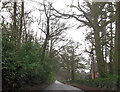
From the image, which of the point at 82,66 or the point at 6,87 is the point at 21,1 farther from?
the point at 82,66

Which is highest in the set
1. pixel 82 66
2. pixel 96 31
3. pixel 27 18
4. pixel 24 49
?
pixel 27 18

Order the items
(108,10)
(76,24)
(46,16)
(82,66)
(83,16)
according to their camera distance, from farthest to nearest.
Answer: (82,66), (46,16), (76,24), (83,16), (108,10)

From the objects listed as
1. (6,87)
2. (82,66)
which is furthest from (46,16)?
(82,66)

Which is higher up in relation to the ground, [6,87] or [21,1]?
[21,1]

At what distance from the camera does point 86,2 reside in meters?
20.8

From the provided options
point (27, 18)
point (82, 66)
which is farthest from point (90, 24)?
point (82, 66)

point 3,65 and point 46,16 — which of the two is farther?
point 46,16

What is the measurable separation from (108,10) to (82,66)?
102ft

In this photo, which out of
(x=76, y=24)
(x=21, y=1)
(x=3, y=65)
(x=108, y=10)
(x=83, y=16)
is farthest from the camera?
(x=76, y=24)

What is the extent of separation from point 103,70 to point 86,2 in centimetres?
735

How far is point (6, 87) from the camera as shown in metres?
9.32

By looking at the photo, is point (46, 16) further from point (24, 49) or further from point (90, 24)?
point (24, 49)

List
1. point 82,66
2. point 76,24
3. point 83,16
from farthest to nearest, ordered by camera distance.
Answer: point 82,66 < point 76,24 < point 83,16

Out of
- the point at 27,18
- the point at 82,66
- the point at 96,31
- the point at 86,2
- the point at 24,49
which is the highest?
the point at 86,2
